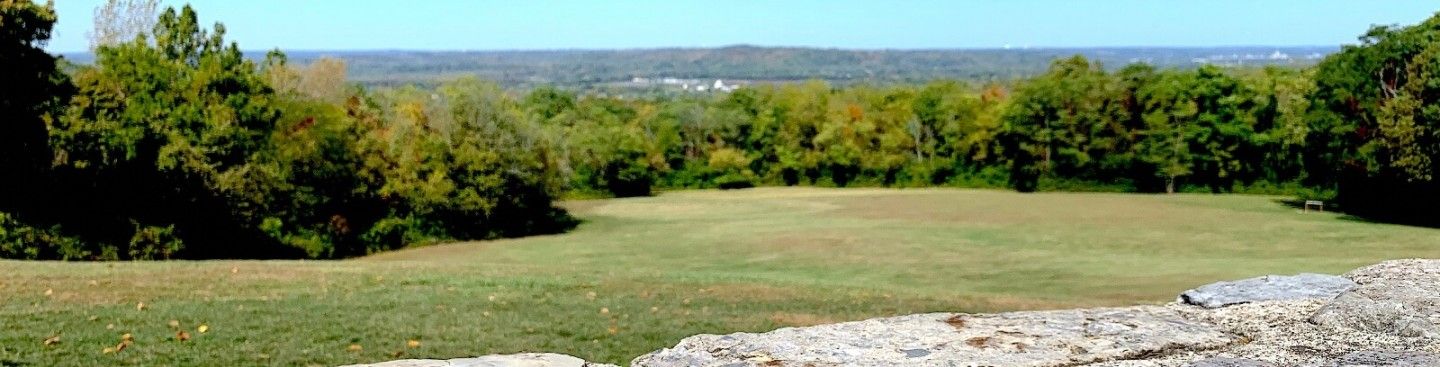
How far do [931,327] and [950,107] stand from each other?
106 meters

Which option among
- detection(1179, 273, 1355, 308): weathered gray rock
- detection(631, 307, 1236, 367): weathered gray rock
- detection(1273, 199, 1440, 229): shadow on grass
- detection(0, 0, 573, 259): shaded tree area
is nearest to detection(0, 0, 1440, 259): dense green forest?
detection(0, 0, 573, 259): shaded tree area

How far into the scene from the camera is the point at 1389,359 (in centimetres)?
423

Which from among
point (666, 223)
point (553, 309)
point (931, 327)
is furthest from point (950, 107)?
point (931, 327)

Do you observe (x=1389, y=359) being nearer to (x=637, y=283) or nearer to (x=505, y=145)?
(x=637, y=283)

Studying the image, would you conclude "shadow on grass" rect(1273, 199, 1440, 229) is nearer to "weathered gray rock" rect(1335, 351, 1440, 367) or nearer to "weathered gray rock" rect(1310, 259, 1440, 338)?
"weathered gray rock" rect(1310, 259, 1440, 338)

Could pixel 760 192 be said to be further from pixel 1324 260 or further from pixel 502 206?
pixel 1324 260

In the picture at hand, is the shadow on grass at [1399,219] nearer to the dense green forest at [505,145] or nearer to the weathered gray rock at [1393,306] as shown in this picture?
the dense green forest at [505,145]

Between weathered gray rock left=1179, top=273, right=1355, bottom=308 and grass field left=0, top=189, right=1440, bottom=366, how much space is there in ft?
30.2

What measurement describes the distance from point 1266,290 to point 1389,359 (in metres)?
2.02

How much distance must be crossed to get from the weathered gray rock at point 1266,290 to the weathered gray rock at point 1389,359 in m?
1.35

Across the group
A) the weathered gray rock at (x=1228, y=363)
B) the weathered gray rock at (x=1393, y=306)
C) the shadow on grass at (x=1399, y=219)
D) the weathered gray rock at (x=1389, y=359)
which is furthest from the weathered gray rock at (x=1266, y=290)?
the shadow on grass at (x=1399, y=219)

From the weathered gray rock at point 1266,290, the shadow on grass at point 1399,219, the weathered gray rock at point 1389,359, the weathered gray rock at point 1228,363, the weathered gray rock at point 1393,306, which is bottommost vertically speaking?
the shadow on grass at point 1399,219

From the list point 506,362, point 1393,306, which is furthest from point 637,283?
point 1393,306

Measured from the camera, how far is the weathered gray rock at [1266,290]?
591 cm
